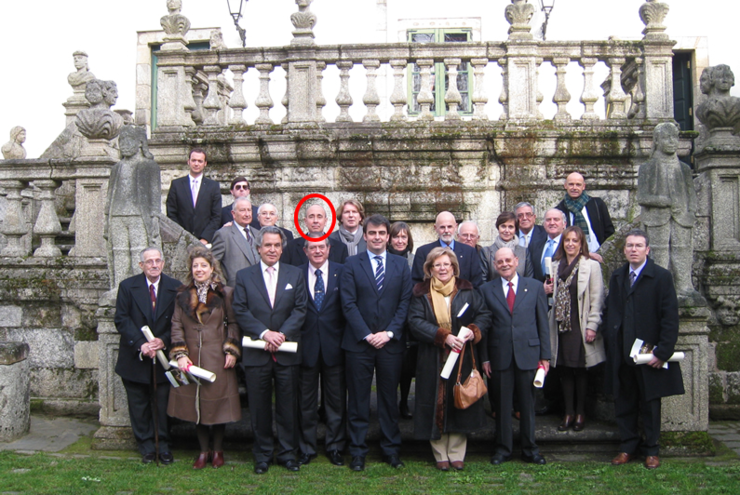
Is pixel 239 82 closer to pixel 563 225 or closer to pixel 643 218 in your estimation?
pixel 563 225

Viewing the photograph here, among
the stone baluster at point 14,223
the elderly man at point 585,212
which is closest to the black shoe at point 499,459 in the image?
the elderly man at point 585,212

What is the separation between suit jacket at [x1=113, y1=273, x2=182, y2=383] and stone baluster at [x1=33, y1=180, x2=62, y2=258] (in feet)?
8.94

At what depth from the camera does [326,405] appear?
533 centimetres

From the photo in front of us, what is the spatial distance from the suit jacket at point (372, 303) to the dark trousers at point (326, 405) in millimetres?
287

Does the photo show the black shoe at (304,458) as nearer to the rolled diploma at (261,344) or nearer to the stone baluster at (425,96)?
the rolled diploma at (261,344)

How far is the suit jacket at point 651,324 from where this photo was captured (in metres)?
5.07

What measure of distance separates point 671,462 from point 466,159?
168 inches

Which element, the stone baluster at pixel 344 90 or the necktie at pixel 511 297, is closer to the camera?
the necktie at pixel 511 297

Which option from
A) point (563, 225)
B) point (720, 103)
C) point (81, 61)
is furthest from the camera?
point (81, 61)

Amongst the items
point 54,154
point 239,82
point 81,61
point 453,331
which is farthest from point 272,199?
point 81,61

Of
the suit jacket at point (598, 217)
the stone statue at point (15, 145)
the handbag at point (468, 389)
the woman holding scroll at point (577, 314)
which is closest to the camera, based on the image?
the handbag at point (468, 389)

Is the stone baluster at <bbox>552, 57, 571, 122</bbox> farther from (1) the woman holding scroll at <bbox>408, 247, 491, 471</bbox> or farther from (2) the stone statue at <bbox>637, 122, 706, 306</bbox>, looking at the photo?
(1) the woman holding scroll at <bbox>408, 247, 491, 471</bbox>

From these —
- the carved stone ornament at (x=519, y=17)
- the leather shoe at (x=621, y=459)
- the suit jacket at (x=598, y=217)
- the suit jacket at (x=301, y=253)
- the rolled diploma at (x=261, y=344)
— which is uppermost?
the carved stone ornament at (x=519, y=17)

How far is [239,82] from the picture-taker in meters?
8.44
